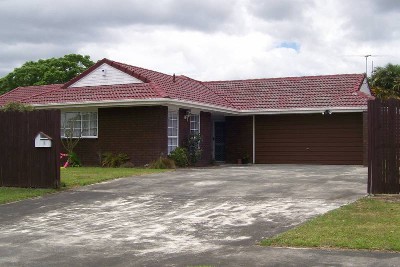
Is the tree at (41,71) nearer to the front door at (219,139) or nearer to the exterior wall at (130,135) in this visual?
the front door at (219,139)

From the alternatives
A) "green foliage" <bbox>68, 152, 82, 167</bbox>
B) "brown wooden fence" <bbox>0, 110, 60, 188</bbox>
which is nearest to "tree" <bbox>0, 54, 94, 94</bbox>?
"green foliage" <bbox>68, 152, 82, 167</bbox>

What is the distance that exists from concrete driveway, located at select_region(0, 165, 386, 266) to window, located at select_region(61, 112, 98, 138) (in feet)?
24.2

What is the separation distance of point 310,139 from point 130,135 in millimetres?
8193

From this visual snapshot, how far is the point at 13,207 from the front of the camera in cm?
1182

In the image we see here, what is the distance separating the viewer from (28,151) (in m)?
14.2

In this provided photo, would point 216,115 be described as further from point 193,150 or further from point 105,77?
point 105,77

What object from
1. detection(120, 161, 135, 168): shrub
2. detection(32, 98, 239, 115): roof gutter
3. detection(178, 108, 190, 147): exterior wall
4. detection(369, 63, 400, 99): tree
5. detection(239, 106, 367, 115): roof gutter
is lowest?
detection(120, 161, 135, 168): shrub

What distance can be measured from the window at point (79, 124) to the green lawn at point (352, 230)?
14.3m

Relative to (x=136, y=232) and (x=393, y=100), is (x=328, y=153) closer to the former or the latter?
(x=393, y=100)

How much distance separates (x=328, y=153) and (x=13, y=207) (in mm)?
15774

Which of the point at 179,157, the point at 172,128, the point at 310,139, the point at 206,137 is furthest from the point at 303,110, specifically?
the point at 179,157

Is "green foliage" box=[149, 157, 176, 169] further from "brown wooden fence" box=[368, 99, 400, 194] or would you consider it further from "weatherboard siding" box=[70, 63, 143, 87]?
"brown wooden fence" box=[368, 99, 400, 194]

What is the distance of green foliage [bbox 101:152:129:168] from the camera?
21391 mm

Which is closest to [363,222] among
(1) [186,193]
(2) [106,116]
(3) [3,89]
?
(1) [186,193]
